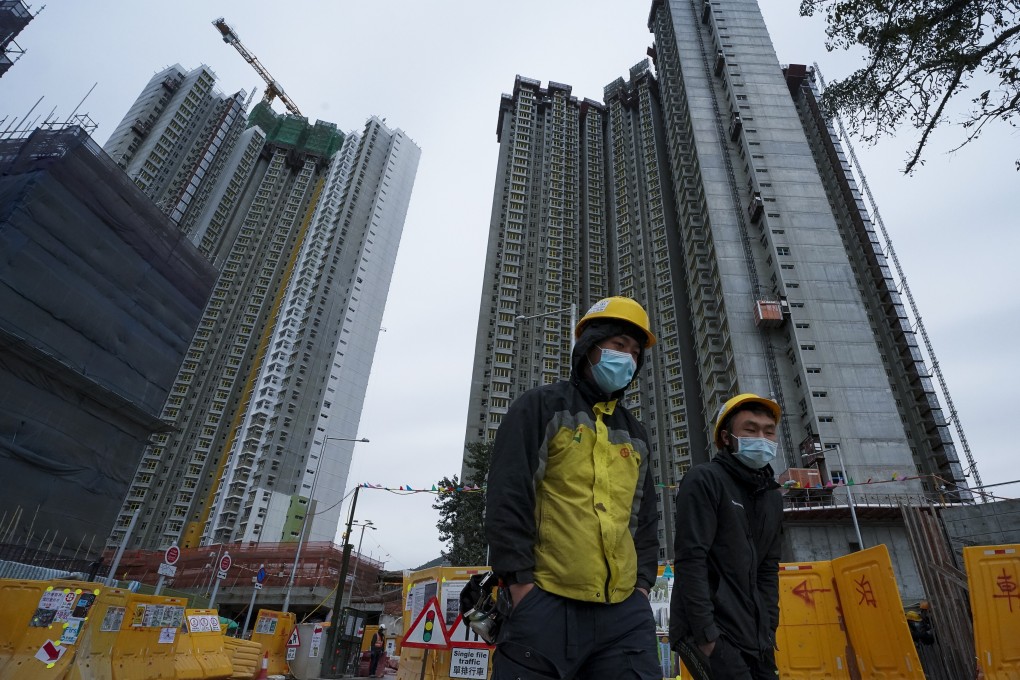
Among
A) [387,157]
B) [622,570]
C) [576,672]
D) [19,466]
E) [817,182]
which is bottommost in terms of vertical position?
[576,672]

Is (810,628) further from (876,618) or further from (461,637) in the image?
(461,637)

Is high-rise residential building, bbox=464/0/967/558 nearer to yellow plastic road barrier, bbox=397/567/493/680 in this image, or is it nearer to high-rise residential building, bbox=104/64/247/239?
yellow plastic road barrier, bbox=397/567/493/680

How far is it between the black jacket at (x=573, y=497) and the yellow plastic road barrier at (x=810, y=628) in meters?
6.55

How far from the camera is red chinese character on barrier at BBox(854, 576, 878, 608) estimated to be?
664cm

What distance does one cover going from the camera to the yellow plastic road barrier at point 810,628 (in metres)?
7.11

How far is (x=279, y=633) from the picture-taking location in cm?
1557

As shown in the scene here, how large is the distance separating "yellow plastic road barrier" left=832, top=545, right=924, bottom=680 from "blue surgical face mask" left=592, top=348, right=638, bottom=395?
5561mm

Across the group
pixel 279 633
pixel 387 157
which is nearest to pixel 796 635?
pixel 279 633

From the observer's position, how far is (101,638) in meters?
7.59

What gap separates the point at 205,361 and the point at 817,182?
7230 cm

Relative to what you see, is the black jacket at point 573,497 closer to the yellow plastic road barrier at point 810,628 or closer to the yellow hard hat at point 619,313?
the yellow hard hat at point 619,313

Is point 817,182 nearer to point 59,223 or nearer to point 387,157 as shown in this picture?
point 59,223

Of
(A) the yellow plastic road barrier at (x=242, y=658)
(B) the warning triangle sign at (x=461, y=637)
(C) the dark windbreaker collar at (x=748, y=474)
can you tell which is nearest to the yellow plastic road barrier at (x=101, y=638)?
(A) the yellow plastic road barrier at (x=242, y=658)

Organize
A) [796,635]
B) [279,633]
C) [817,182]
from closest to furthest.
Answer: [796,635]
[279,633]
[817,182]
